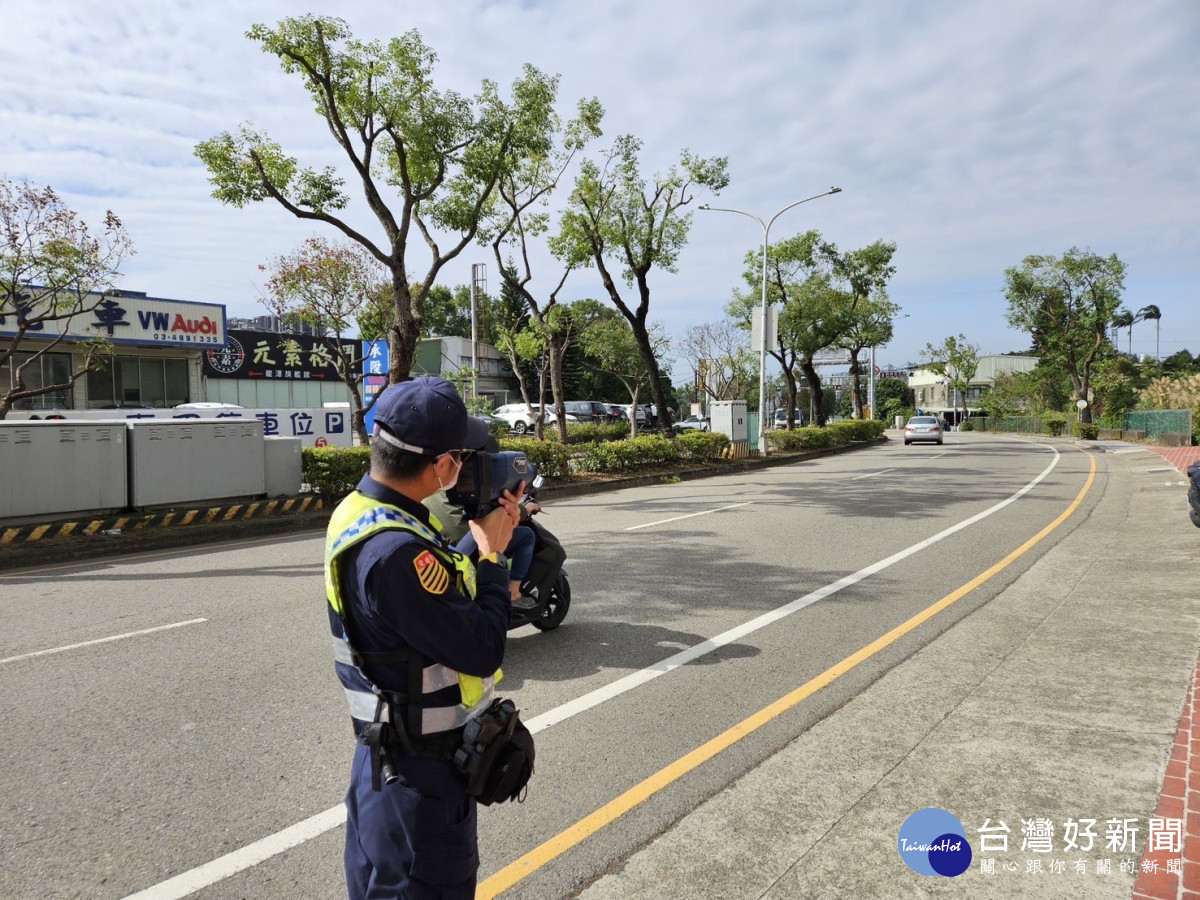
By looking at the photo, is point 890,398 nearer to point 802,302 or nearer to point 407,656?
point 802,302

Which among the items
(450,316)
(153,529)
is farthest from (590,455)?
(450,316)

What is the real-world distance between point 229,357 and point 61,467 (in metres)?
24.5

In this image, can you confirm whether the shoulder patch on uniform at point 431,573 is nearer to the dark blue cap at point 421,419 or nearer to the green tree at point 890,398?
the dark blue cap at point 421,419

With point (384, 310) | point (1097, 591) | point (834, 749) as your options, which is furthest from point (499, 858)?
point (384, 310)

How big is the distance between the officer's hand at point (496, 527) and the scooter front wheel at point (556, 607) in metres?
3.83

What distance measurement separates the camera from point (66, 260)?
46.7 ft

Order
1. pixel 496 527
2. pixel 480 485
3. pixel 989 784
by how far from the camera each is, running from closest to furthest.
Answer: pixel 496 527 < pixel 480 485 < pixel 989 784

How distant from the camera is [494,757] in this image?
1.86 metres

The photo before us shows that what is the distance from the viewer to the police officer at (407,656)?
1.79 meters

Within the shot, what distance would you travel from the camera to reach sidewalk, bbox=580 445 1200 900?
282 centimetres

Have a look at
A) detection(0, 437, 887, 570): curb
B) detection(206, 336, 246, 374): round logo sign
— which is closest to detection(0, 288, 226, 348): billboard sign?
detection(206, 336, 246, 374): round logo sign

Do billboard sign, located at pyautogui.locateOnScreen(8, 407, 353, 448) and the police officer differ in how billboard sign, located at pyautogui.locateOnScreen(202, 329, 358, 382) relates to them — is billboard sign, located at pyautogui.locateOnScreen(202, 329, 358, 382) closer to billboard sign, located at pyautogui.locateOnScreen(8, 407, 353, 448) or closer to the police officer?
billboard sign, located at pyautogui.locateOnScreen(8, 407, 353, 448)

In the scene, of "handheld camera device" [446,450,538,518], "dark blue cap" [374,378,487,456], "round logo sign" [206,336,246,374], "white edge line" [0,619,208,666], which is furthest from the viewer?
"round logo sign" [206,336,246,374]

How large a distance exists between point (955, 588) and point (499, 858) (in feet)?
18.2
